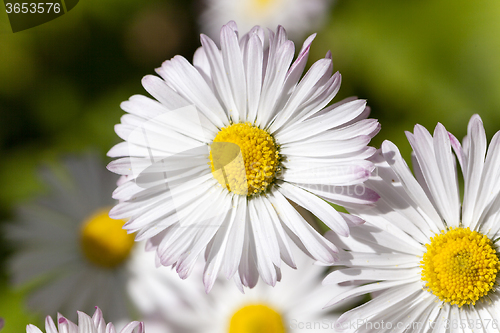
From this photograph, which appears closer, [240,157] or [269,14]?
[240,157]

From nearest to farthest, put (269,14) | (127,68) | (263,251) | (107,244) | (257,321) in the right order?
(263,251) → (257,321) → (107,244) → (127,68) → (269,14)

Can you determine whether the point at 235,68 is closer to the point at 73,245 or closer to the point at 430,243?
the point at 430,243

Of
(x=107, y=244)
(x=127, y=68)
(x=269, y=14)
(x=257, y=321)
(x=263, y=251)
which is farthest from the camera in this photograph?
(x=269, y=14)

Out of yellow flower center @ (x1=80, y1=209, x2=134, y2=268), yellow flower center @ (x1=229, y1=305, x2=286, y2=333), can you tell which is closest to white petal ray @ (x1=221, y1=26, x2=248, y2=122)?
yellow flower center @ (x1=229, y1=305, x2=286, y2=333)

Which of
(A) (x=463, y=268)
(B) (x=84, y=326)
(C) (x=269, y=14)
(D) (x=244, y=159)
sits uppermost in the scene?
(C) (x=269, y=14)

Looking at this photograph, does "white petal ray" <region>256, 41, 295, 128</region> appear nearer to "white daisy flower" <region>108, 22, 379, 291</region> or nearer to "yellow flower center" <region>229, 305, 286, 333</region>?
"white daisy flower" <region>108, 22, 379, 291</region>

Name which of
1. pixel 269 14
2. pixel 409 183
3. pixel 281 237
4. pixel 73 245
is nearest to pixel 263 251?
pixel 281 237

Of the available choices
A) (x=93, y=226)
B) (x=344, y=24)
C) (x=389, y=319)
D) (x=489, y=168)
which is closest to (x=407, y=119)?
(x=344, y=24)
